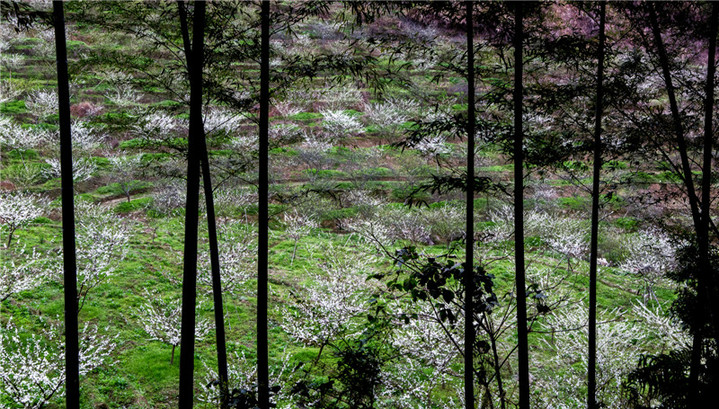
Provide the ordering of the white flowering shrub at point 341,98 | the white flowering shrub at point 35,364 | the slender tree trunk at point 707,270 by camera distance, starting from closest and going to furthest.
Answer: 1. the slender tree trunk at point 707,270
2. the white flowering shrub at point 35,364
3. the white flowering shrub at point 341,98

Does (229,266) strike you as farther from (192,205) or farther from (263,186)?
(192,205)

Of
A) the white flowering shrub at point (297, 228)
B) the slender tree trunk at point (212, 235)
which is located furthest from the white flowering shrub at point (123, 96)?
the slender tree trunk at point (212, 235)

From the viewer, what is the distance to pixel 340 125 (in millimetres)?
33812

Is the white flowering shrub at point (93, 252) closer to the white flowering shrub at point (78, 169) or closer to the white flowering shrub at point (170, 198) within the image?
the white flowering shrub at point (170, 198)

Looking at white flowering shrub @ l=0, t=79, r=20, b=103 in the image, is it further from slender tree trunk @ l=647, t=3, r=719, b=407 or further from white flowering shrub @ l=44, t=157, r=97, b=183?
slender tree trunk @ l=647, t=3, r=719, b=407

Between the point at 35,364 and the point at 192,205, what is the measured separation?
26.4 feet

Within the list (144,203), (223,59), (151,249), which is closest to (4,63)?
(144,203)

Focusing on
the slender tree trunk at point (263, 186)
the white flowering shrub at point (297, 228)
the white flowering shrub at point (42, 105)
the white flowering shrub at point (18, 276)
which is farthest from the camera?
the white flowering shrub at point (42, 105)

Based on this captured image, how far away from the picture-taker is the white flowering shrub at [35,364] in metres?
8.70

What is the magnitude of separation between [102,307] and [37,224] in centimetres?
901

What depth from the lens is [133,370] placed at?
11.1 metres

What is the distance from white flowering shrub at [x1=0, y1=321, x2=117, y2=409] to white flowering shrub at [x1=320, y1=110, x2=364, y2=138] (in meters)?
24.0

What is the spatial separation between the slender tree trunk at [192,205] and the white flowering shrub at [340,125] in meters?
29.4

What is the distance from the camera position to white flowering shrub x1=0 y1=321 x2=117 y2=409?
870cm
